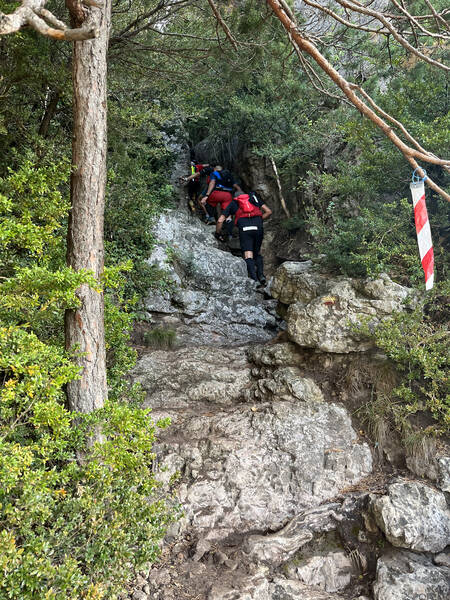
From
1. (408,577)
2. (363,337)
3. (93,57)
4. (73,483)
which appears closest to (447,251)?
(363,337)

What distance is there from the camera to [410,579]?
10.6 ft

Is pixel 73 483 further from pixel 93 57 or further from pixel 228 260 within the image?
pixel 228 260

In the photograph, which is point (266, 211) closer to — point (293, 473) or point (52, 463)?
point (293, 473)

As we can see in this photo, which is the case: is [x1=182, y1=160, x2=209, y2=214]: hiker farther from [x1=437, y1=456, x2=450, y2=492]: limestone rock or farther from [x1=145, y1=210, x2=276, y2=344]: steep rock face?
[x1=437, y1=456, x2=450, y2=492]: limestone rock

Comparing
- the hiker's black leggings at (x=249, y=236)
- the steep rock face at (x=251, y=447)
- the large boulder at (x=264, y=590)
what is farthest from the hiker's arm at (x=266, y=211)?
the large boulder at (x=264, y=590)

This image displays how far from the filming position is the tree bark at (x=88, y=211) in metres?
3.41

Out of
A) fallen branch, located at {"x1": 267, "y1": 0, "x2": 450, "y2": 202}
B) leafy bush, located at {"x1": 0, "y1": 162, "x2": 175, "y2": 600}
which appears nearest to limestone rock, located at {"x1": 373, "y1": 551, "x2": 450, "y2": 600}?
leafy bush, located at {"x1": 0, "y1": 162, "x2": 175, "y2": 600}

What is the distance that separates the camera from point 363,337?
198 inches

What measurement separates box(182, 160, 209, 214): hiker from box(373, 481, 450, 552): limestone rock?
32.7ft

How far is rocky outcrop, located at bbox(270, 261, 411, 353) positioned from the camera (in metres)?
5.08

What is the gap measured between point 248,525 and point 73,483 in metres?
1.77

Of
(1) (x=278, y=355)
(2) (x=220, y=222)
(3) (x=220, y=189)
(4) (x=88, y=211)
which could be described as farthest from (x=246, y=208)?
(4) (x=88, y=211)

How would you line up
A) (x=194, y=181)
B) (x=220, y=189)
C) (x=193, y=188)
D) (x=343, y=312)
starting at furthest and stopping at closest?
1. (x=193, y=188)
2. (x=194, y=181)
3. (x=220, y=189)
4. (x=343, y=312)

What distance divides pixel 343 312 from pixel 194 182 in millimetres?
8455
